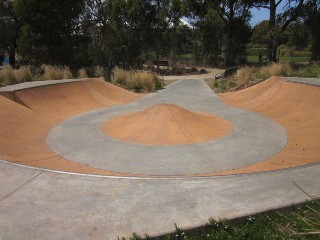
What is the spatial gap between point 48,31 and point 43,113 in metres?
12.0

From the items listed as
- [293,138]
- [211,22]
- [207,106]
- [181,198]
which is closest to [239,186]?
[181,198]

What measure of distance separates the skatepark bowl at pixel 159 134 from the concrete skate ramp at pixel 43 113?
2cm

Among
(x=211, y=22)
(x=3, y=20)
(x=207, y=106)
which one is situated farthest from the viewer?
(x=211, y=22)

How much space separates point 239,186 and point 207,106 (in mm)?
7930

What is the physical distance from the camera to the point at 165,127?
829cm

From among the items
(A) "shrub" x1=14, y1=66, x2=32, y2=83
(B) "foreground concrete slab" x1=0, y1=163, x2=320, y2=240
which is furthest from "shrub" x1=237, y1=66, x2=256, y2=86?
(B) "foreground concrete slab" x1=0, y1=163, x2=320, y2=240

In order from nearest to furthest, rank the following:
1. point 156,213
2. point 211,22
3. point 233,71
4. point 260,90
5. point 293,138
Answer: point 156,213 → point 293,138 → point 260,90 → point 233,71 → point 211,22

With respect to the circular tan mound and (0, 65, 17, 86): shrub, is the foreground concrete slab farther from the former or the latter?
(0, 65, 17, 86): shrub

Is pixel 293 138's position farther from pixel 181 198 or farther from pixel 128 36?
pixel 128 36

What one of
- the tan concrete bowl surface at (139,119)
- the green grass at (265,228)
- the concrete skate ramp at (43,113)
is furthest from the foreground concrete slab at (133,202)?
the concrete skate ramp at (43,113)

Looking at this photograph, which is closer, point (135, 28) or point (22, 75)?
point (22, 75)

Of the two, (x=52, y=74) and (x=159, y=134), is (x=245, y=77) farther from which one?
(x=159, y=134)

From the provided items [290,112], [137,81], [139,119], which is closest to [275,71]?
[290,112]

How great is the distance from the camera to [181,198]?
422cm
